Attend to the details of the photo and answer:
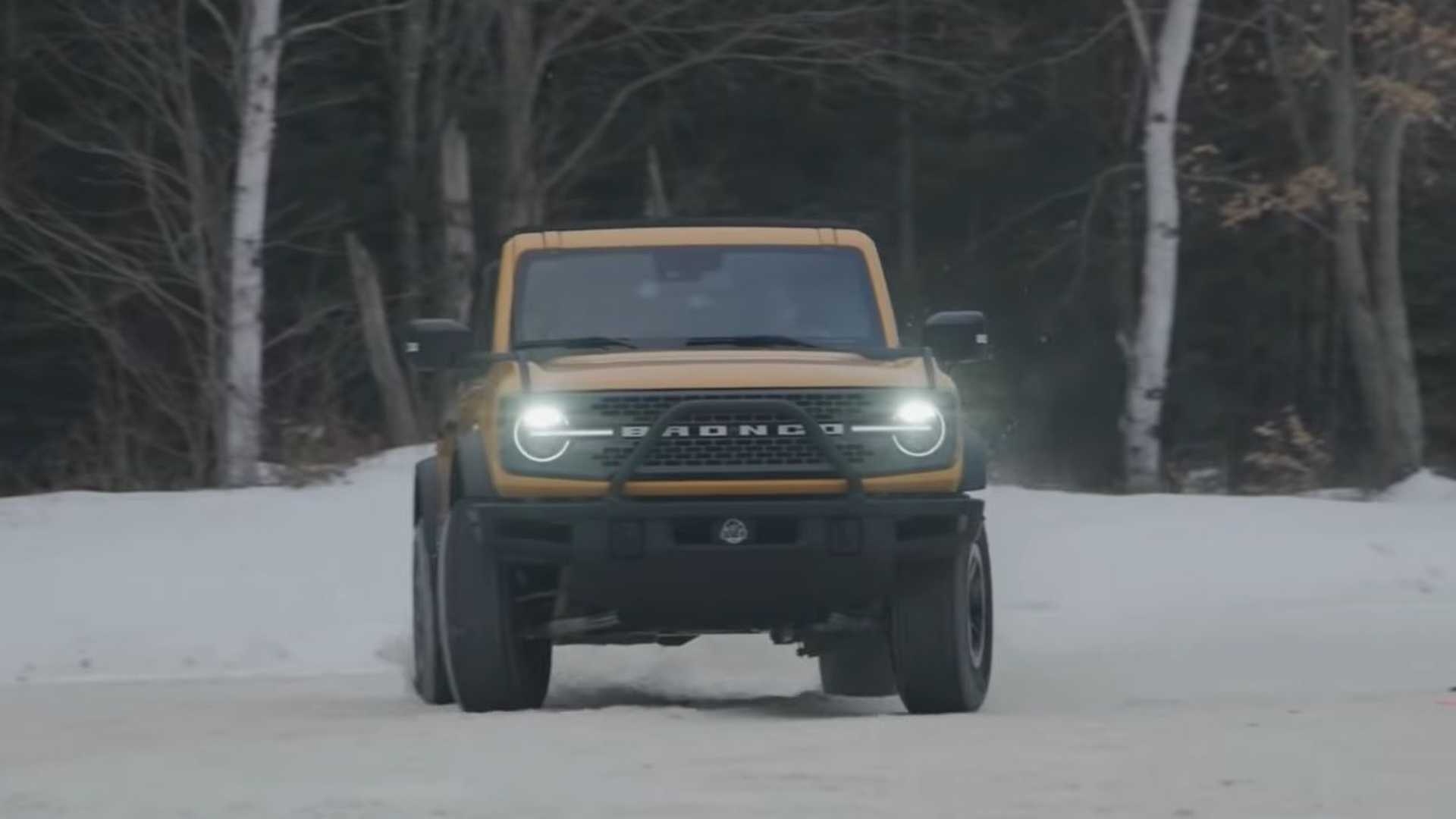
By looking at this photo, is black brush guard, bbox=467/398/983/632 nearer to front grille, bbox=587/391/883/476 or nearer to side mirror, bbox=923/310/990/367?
front grille, bbox=587/391/883/476

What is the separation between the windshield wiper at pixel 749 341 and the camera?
1156cm

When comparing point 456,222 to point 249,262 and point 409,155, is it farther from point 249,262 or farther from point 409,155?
point 249,262

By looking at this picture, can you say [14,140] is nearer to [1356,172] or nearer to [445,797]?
[1356,172]

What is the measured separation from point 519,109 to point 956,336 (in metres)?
17.0

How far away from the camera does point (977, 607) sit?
11531 millimetres

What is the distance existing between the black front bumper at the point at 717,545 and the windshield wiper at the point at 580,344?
3.86 ft

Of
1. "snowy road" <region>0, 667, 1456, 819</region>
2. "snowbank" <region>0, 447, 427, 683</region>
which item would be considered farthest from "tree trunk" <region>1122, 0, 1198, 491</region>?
"snowy road" <region>0, 667, 1456, 819</region>

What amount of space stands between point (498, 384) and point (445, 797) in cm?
292

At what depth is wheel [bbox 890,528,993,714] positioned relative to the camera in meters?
10.9

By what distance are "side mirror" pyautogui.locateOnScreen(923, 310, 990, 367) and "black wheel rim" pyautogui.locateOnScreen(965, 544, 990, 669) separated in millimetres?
869

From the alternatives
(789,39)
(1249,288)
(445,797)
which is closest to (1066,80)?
(1249,288)

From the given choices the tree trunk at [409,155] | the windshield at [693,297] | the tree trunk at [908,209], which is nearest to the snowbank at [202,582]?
the windshield at [693,297]

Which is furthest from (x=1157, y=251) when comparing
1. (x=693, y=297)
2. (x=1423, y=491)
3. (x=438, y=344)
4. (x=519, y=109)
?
(x=438, y=344)

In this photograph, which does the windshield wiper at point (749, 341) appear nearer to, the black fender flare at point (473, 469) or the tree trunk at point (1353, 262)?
the black fender flare at point (473, 469)
